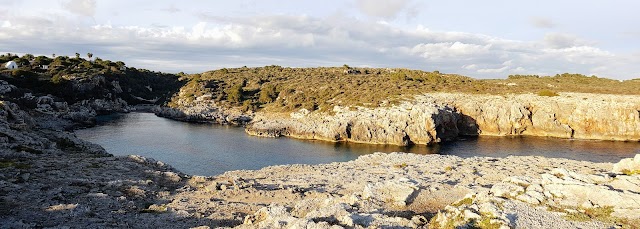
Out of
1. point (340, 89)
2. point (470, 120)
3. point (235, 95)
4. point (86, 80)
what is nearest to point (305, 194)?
point (470, 120)

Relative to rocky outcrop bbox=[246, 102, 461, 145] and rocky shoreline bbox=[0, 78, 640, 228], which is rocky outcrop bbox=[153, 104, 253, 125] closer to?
rocky outcrop bbox=[246, 102, 461, 145]

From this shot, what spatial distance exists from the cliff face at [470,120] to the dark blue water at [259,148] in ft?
10.7

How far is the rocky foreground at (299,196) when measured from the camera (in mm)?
16297

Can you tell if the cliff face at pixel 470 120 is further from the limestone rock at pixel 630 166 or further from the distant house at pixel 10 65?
the distant house at pixel 10 65

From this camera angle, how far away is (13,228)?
56.3 ft

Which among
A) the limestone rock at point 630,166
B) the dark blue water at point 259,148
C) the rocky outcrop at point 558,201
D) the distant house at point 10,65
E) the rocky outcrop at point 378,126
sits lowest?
the dark blue water at point 259,148

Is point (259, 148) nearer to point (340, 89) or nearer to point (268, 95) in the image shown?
point (340, 89)

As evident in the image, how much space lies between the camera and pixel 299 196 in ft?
84.8

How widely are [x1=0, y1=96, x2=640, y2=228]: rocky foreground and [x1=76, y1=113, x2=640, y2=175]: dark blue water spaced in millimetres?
18570

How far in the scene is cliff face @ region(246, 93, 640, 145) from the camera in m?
69.6

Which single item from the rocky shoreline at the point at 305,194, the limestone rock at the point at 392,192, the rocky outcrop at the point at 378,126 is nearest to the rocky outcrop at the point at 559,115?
the rocky outcrop at the point at 378,126

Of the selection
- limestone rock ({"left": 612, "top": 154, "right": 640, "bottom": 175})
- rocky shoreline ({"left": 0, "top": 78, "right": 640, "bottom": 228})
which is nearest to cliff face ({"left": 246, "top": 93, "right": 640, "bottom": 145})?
rocky shoreline ({"left": 0, "top": 78, "right": 640, "bottom": 228})

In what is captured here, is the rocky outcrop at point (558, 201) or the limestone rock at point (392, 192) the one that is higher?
the rocky outcrop at point (558, 201)

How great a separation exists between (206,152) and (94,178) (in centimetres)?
3300
